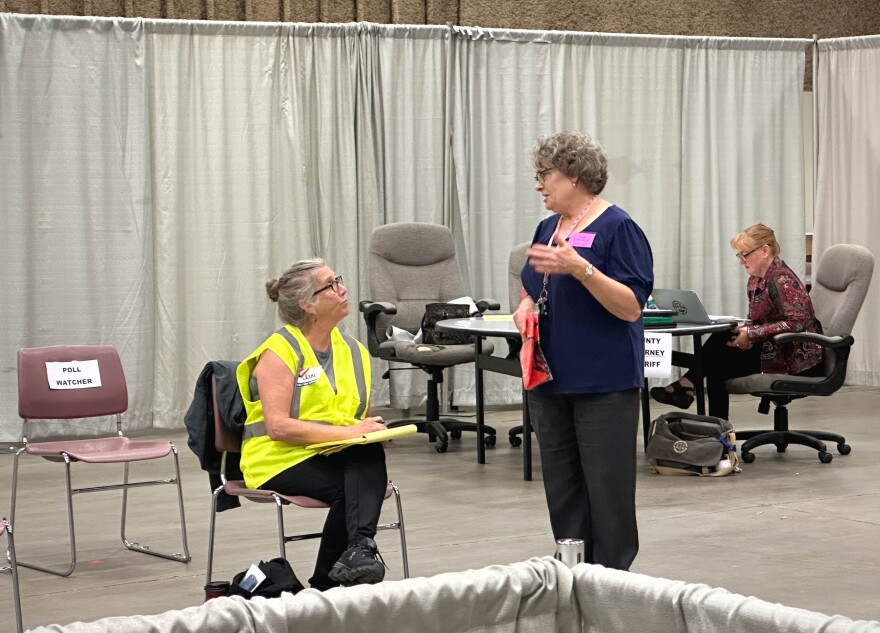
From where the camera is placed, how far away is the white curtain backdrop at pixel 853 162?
350 inches

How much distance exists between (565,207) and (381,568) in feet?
3.46

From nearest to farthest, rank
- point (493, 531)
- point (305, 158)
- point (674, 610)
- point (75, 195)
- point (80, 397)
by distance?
point (674, 610) < point (80, 397) < point (493, 531) < point (75, 195) < point (305, 158)

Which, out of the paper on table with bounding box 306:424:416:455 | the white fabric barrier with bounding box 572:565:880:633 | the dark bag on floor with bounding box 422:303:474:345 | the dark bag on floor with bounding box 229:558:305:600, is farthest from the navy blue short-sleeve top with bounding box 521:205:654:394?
the dark bag on floor with bounding box 422:303:474:345

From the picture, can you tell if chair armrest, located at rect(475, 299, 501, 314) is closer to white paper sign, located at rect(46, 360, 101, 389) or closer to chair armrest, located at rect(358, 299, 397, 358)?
chair armrest, located at rect(358, 299, 397, 358)

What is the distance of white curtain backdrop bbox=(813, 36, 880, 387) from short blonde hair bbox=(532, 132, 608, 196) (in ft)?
19.4

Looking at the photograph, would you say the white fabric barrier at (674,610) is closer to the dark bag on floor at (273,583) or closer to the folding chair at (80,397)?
the dark bag on floor at (273,583)

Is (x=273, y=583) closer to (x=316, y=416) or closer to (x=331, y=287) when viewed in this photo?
(x=316, y=416)

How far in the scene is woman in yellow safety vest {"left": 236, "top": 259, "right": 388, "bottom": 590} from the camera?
3.53m

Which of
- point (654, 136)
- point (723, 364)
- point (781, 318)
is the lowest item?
point (723, 364)

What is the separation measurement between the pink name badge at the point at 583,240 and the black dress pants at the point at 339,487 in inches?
34.0

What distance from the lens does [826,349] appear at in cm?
624

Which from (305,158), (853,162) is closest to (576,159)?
(305,158)

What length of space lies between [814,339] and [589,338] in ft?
10.4

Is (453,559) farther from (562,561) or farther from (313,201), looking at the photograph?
(313,201)
